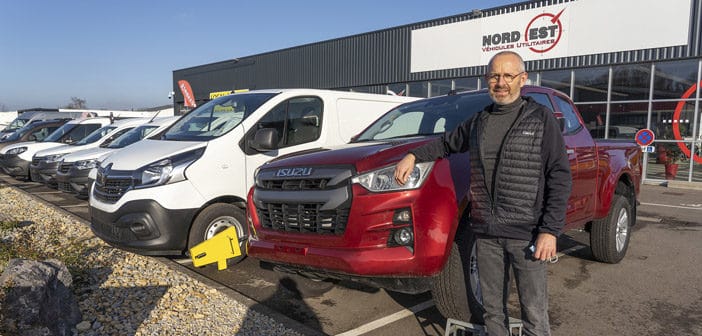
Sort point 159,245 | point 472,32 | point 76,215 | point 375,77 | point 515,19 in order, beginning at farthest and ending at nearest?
1. point 375,77
2. point 472,32
3. point 515,19
4. point 76,215
5. point 159,245

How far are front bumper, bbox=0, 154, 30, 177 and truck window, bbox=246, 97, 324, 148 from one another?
10079 millimetres

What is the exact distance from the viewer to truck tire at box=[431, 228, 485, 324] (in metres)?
3.20

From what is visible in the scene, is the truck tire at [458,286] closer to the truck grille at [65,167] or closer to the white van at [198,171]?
the white van at [198,171]

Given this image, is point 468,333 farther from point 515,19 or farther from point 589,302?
point 515,19

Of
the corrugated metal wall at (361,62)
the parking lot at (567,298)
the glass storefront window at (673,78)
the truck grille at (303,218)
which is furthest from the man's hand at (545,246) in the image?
the glass storefront window at (673,78)

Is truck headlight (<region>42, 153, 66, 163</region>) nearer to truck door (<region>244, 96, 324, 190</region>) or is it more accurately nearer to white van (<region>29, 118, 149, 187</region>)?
white van (<region>29, 118, 149, 187</region>)

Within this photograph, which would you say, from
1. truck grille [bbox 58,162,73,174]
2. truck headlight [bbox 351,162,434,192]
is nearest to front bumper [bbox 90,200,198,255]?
truck headlight [bbox 351,162,434,192]

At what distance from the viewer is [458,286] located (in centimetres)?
322

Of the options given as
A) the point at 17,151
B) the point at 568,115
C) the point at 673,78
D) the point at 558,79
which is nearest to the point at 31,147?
the point at 17,151

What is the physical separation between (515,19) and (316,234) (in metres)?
15.1

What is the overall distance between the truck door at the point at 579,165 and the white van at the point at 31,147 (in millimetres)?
11958

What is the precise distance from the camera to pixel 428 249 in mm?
3016

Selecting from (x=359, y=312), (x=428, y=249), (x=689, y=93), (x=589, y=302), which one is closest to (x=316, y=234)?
(x=428, y=249)

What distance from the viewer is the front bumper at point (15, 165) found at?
1238 cm
